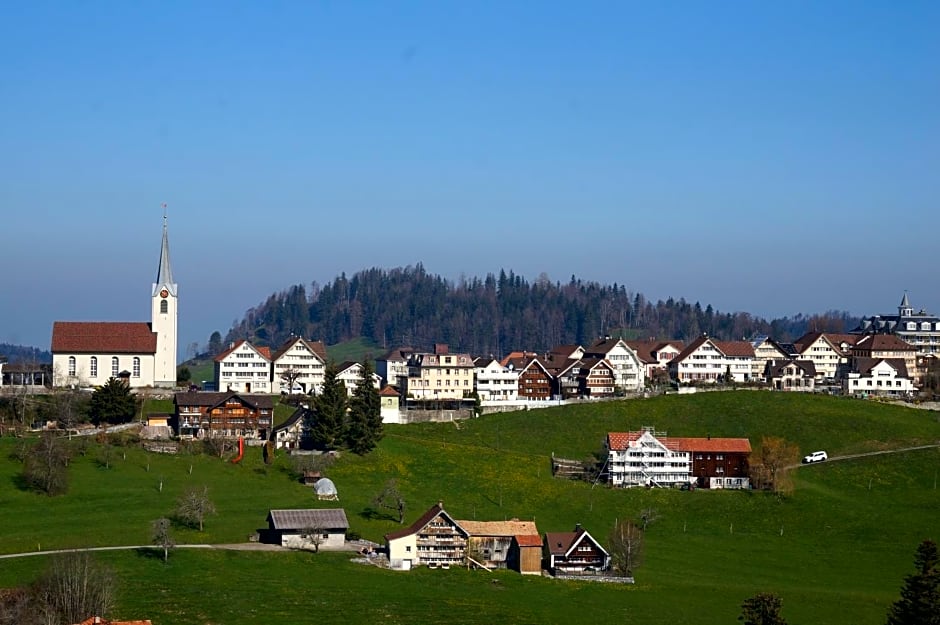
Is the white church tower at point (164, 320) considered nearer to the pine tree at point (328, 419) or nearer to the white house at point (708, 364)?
the pine tree at point (328, 419)

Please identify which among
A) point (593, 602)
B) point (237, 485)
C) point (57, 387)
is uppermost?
point (57, 387)

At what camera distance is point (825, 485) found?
295ft

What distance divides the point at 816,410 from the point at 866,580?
116 feet

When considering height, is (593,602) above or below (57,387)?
below

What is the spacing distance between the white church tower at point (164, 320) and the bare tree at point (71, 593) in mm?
49658

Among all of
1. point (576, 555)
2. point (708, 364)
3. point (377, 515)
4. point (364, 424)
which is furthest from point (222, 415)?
point (708, 364)

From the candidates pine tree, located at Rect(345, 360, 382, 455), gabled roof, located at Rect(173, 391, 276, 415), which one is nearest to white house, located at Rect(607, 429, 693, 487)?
pine tree, located at Rect(345, 360, 382, 455)

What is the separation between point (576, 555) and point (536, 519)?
8.28 m

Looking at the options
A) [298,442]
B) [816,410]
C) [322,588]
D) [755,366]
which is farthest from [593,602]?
[755,366]

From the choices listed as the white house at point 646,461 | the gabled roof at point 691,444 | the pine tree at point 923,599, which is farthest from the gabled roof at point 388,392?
the pine tree at point 923,599

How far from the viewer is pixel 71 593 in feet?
182

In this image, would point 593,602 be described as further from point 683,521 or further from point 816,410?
point 816,410

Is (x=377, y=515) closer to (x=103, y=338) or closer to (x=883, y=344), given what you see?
(x=103, y=338)

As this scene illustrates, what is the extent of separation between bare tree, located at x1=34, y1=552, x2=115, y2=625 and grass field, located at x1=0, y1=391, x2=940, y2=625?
1533 millimetres
